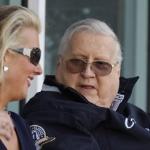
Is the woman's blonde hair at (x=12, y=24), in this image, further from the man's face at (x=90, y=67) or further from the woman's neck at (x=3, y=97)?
the man's face at (x=90, y=67)

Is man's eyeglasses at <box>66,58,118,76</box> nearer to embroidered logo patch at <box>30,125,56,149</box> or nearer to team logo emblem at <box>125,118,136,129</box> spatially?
team logo emblem at <box>125,118,136,129</box>

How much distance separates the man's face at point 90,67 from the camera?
305cm

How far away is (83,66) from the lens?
10.0ft

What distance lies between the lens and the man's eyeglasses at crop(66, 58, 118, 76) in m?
3.06

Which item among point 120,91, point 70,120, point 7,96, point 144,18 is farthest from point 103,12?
point 7,96

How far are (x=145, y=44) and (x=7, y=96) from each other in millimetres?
2463

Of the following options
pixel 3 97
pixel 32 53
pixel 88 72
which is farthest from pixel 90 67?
pixel 3 97

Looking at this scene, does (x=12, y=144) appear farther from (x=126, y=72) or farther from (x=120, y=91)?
(x=126, y=72)

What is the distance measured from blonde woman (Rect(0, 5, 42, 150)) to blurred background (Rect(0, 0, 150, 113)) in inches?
67.0

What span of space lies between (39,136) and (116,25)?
6.58 ft

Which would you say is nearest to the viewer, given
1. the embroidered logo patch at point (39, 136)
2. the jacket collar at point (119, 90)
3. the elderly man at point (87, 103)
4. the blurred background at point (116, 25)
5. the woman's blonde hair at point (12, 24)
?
the woman's blonde hair at point (12, 24)

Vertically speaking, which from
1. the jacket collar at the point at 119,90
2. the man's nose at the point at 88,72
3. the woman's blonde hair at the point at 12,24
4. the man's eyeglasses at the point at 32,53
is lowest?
the jacket collar at the point at 119,90

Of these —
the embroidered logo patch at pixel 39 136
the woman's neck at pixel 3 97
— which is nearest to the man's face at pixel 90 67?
the embroidered logo patch at pixel 39 136

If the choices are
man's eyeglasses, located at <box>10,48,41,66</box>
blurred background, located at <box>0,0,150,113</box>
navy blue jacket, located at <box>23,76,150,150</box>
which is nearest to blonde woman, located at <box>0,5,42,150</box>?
man's eyeglasses, located at <box>10,48,41,66</box>
